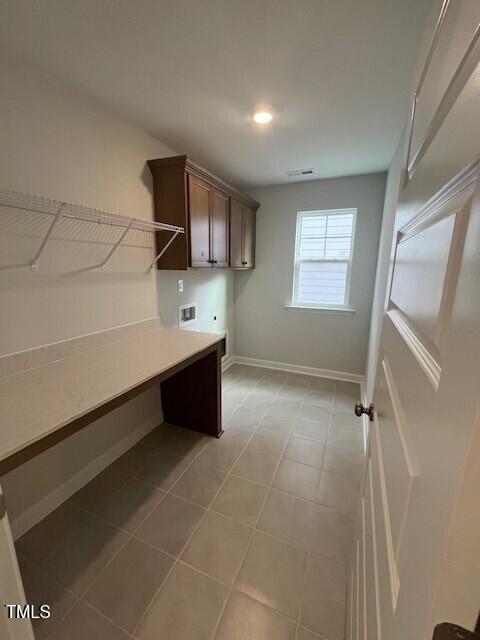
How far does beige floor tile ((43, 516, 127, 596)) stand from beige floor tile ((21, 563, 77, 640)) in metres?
0.02

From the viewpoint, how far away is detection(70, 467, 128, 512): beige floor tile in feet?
5.28

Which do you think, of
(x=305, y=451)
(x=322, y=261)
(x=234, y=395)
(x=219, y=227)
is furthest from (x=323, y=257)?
(x=305, y=451)

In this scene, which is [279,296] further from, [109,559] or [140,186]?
[109,559]

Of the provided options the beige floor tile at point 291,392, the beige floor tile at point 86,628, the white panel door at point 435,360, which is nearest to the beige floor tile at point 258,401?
the beige floor tile at point 291,392

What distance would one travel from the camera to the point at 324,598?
1.17m

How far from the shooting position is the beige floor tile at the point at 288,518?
144 cm

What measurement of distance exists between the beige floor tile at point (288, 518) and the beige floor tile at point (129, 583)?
0.56 m

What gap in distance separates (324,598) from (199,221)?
2.46m

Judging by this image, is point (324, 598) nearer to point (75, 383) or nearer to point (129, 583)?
point (129, 583)

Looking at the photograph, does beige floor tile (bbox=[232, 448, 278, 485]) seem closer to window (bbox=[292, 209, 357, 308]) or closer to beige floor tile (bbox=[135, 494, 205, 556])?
beige floor tile (bbox=[135, 494, 205, 556])

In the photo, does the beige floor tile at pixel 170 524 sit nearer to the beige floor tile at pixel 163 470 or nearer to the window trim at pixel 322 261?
the beige floor tile at pixel 163 470

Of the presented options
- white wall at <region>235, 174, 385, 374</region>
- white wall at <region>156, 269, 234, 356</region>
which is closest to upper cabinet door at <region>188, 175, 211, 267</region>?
white wall at <region>156, 269, 234, 356</region>

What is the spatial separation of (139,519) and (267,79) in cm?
256

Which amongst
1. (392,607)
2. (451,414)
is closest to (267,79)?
(451,414)
